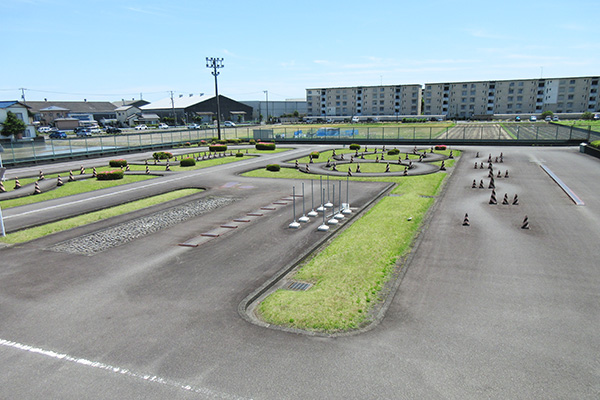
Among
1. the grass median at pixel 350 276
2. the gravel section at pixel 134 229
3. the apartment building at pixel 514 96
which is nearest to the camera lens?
the grass median at pixel 350 276

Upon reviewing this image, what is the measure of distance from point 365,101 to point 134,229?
472ft

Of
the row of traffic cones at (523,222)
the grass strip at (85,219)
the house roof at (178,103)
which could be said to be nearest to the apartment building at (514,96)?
the house roof at (178,103)

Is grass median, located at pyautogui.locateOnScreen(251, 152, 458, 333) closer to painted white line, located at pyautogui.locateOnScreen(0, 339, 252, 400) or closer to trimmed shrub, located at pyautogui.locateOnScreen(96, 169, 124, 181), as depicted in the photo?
painted white line, located at pyautogui.locateOnScreen(0, 339, 252, 400)

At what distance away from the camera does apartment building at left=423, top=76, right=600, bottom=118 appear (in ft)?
415

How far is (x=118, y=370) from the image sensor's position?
6.77 meters

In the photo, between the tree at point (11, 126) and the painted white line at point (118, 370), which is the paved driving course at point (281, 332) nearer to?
the painted white line at point (118, 370)

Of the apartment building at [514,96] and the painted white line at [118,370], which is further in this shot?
the apartment building at [514,96]

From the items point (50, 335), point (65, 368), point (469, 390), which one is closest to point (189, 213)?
point (50, 335)

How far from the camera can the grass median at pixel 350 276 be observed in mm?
8391

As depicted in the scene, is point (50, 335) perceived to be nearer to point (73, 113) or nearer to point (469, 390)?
point (469, 390)

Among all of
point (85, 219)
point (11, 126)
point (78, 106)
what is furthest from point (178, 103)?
point (85, 219)

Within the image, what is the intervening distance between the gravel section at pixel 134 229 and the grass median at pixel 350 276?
7.44m

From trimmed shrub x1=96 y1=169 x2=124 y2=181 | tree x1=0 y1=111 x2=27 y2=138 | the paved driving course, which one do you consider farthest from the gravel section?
tree x1=0 y1=111 x2=27 y2=138

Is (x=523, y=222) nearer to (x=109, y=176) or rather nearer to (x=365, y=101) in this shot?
(x=109, y=176)
